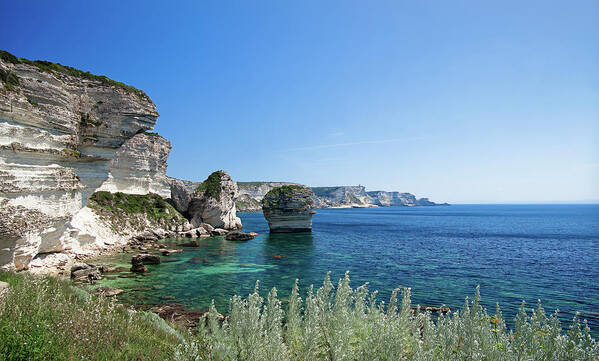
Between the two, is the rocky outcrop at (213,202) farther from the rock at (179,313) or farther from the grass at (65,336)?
the grass at (65,336)

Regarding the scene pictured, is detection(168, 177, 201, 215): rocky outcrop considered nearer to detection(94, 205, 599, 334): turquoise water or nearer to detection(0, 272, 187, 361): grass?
detection(94, 205, 599, 334): turquoise water

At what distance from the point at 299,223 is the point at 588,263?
45698mm

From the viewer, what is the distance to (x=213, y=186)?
6284 cm

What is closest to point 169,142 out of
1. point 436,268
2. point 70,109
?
point 70,109

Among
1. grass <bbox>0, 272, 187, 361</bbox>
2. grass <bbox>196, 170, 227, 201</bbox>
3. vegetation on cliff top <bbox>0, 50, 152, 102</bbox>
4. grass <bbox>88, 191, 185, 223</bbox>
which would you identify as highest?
vegetation on cliff top <bbox>0, 50, 152, 102</bbox>

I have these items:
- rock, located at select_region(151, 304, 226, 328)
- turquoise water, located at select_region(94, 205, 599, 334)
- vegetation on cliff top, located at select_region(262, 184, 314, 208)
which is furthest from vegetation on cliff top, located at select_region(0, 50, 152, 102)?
vegetation on cliff top, located at select_region(262, 184, 314, 208)

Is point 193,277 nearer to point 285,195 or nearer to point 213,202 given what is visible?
point 285,195

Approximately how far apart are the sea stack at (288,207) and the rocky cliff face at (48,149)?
98.7 feet

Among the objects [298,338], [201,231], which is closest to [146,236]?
[201,231]

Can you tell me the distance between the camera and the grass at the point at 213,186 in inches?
2438

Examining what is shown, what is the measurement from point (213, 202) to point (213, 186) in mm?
3567

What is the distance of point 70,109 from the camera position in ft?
97.9

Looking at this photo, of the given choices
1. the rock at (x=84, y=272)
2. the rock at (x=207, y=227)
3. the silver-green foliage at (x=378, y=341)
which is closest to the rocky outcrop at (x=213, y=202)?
the rock at (x=207, y=227)

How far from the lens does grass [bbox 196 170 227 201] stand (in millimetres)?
61938
